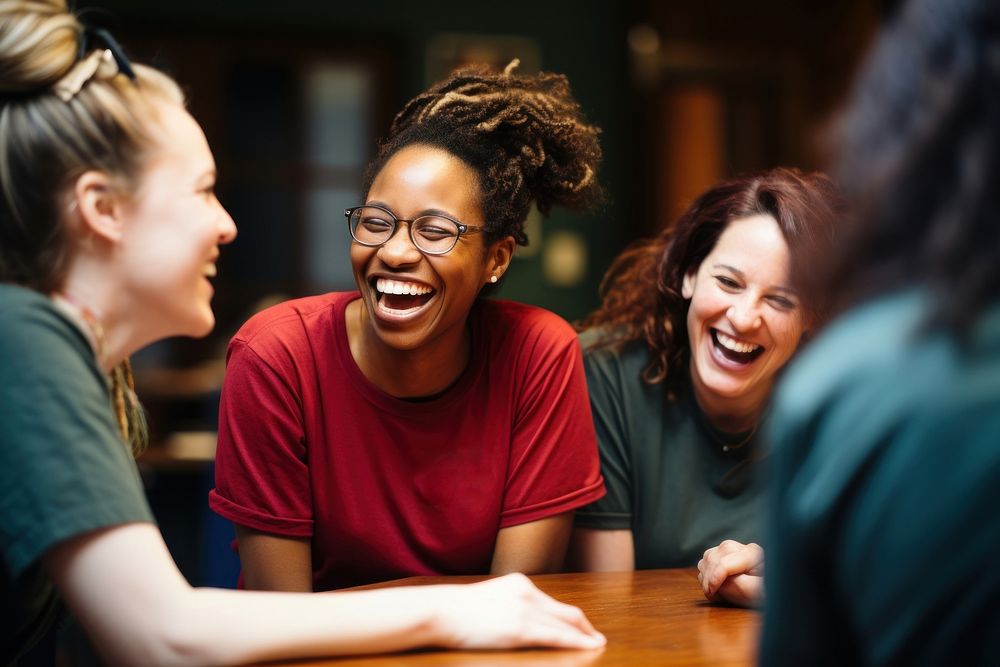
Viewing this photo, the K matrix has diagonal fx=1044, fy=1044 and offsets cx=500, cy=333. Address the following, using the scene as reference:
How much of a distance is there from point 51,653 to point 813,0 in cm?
466

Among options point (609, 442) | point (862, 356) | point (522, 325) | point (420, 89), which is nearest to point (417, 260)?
point (522, 325)

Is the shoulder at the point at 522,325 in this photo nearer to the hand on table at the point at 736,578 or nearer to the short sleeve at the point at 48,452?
the hand on table at the point at 736,578

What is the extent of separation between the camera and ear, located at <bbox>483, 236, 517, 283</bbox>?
1.83 meters

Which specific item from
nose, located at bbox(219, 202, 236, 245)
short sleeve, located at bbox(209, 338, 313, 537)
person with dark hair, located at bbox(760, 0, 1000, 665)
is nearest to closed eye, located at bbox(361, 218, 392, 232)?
short sleeve, located at bbox(209, 338, 313, 537)

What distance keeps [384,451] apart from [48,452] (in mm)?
758

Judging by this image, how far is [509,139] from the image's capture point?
1862 mm

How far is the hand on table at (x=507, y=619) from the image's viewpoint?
113 centimetres

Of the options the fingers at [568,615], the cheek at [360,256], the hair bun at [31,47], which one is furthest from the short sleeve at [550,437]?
the hair bun at [31,47]

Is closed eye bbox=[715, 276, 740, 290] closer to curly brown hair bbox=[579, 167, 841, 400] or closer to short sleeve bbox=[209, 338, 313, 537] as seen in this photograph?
curly brown hair bbox=[579, 167, 841, 400]

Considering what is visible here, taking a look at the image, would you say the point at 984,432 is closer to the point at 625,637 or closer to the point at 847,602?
the point at 847,602

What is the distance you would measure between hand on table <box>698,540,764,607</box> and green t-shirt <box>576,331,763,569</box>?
Answer: 0.44 m

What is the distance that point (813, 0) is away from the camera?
5059 millimetres

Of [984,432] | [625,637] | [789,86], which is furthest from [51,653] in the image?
[789,86]

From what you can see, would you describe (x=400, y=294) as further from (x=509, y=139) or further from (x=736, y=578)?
(x=736, y=578)
